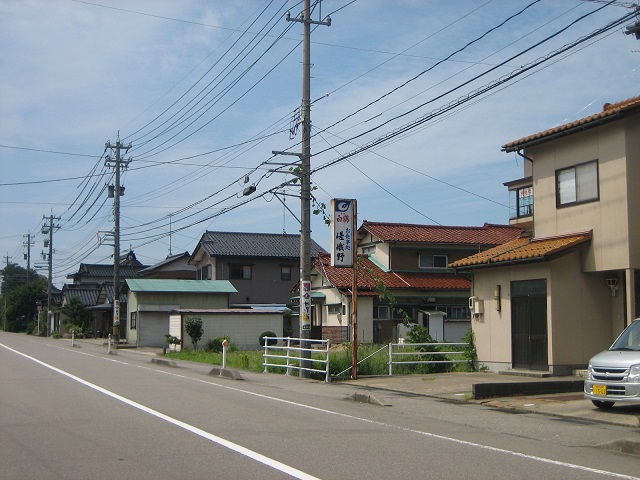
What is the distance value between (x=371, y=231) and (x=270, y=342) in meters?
8.73

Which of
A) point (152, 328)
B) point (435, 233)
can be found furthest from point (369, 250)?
point (152, 328)

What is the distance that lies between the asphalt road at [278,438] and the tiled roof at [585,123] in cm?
873

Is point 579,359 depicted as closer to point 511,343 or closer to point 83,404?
point 511,343

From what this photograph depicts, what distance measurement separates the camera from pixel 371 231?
4053 cm

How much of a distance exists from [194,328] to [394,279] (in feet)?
38.1

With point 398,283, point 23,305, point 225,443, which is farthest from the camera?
point 23,305

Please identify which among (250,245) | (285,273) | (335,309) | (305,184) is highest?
(250,245)

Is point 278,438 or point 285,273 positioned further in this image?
point 285,273

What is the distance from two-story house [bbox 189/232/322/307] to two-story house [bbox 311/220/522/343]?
15.2 meters

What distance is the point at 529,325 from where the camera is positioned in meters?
20.9

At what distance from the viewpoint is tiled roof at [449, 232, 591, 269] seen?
19.4m

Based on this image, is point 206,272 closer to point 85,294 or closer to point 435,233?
point 435,233

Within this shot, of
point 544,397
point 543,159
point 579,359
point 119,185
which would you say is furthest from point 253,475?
point 119,185

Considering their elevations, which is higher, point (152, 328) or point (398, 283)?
point (398, 283)
